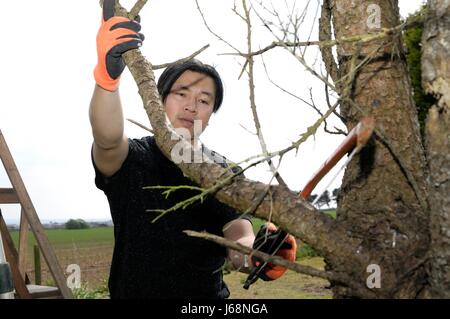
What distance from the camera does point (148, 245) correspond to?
2824 mm

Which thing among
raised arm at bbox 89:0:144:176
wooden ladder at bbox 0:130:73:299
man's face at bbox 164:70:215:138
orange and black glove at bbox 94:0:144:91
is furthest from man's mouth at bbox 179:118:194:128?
wooden ladder at bbox 0:130:73:299

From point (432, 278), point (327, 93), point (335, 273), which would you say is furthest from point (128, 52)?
point (432, 278)

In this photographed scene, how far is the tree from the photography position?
60.5 inches

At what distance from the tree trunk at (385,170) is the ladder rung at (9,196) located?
183 inches

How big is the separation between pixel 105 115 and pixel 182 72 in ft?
3.39

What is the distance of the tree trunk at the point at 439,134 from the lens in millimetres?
1498

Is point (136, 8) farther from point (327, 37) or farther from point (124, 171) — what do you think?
point (327, 37)

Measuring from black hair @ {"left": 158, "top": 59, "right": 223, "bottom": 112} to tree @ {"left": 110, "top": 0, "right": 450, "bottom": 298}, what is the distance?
3.65ft

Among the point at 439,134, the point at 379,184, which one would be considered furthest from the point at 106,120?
the point at 439,134

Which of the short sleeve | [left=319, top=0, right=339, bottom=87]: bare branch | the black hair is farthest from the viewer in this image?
the black hair

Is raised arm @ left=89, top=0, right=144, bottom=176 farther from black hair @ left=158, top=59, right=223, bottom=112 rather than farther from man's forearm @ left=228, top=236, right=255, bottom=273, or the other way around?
man's forearm @ left=228, top=236, right=255, bottom=273

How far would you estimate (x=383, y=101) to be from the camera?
5.99 feet

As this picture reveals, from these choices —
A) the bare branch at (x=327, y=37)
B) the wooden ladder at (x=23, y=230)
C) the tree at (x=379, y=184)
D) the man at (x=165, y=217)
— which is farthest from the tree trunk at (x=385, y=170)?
the wooden ladder at (x=23, y=230)

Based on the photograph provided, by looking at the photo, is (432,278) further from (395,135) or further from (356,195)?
(395,135)
